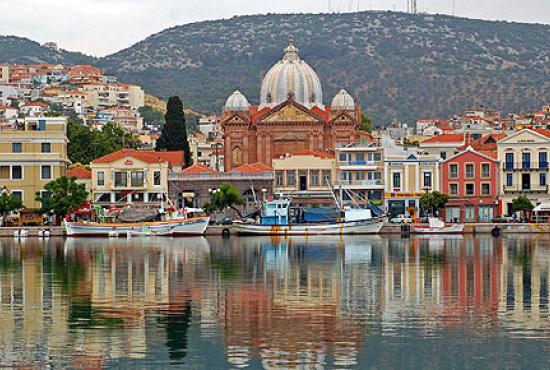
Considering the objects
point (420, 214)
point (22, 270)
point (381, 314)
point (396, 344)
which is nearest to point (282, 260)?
point (22, 270)

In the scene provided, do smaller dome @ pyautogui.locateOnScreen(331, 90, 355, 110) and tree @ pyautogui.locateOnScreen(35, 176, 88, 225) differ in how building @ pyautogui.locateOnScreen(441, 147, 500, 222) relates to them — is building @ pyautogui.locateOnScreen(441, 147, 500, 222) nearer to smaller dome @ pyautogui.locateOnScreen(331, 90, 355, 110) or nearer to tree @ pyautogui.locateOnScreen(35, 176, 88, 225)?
smaller dome @ pyautogui.locateOnScreen(331, 90, 355, 110)

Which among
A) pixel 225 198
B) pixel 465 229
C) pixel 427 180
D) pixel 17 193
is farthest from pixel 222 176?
pixel 465 229

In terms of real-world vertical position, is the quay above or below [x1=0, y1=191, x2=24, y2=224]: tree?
below

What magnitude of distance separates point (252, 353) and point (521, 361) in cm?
633

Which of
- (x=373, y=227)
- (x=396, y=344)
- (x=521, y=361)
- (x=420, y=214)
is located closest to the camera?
(x=521, y=361)

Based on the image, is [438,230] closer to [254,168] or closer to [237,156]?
[254,168]

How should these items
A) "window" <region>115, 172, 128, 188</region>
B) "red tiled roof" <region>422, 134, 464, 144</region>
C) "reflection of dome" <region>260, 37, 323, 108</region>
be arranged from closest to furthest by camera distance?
"window" <region>115, 172, 128, 188</region> < "red tiled roof" <region>422, 134, 464, 144</region> < "reflection of dome" <region>260, 37, 323, 108</region>

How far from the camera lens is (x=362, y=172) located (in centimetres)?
10875

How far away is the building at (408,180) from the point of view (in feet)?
348

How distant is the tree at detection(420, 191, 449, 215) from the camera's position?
10144cm

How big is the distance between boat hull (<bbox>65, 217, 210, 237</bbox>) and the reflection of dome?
3294 centimetres

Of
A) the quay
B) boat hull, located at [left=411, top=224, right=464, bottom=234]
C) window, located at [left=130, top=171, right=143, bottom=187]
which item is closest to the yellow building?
window, located at [left=130, top=171, right=143, bottom=187]

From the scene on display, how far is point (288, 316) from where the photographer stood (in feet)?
138

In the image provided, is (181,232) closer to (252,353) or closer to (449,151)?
(449,151)
